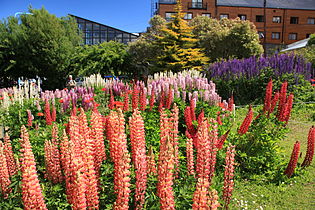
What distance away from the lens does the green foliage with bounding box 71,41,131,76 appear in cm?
Result: 1591

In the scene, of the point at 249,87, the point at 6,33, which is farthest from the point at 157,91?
the point at 6,33

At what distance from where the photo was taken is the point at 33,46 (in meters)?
15.9

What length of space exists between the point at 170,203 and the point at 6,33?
56.6 ft

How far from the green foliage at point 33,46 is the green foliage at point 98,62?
758 mm

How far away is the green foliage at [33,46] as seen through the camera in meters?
15.6

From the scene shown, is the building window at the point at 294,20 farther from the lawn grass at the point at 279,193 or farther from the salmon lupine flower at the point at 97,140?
the salmon lupine flower at the point at 97,140

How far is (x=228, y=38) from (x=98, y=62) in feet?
33.0

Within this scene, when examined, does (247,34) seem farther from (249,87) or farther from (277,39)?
(277,39)

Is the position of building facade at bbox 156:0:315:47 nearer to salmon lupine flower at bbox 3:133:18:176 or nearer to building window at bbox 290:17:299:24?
building window at bbox 290:17:299:24

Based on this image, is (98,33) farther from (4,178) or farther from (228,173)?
(228,173)

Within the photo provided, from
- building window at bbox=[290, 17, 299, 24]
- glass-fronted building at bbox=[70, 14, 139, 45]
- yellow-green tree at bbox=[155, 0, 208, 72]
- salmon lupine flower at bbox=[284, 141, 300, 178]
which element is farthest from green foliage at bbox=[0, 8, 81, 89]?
building window at bbox=[290, 17, 299, 24]

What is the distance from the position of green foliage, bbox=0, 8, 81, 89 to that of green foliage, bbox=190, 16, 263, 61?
9376 mm

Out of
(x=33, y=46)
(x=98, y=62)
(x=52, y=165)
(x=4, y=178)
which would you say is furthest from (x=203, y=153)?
(x=33, y=46)

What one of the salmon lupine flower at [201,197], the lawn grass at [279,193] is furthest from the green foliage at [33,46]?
the salmon lupine flower at [201,197]
